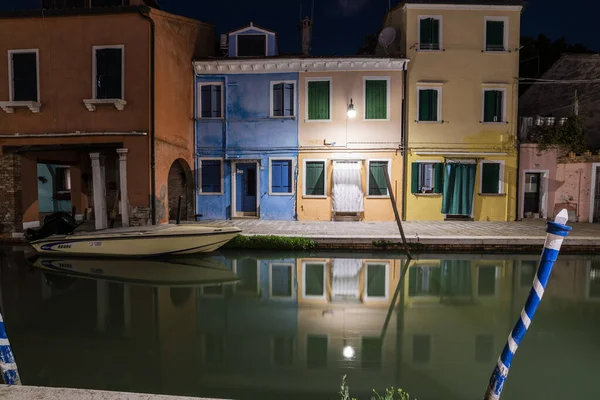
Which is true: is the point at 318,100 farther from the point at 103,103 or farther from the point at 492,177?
the point at 103,103

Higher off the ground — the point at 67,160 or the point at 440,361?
the point at 67,160

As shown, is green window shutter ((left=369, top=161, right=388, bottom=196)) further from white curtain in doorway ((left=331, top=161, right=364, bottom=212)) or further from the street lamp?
the street lamp

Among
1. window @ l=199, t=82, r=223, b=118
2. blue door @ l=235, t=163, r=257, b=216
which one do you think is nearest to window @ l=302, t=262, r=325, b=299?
blue door @ l=235, t=163, r=257, b=216

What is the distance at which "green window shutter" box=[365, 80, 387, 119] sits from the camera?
47.6ft

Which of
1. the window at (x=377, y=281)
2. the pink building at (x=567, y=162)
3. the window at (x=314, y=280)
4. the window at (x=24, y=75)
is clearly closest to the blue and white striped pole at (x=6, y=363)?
the window at (x=314, y=280)

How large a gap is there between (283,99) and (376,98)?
3.78 meters

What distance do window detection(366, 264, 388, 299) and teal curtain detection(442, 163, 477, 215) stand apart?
6.50m

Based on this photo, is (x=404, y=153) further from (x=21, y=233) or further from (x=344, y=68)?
(x=21, y=233)

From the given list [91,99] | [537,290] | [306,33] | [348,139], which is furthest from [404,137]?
[537,290]

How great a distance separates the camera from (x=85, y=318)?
6.02 metres

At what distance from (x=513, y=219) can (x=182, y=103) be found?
45.8 feet

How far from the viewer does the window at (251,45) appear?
15.2m

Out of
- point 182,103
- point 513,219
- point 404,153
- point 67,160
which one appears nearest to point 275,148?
point 182,103

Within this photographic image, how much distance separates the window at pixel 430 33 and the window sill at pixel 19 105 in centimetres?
1403
